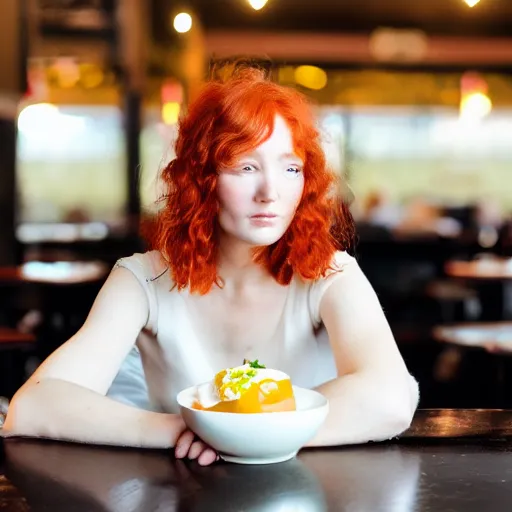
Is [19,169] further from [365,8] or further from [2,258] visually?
[365,8]

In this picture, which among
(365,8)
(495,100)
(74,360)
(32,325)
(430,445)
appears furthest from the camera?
(495,100)

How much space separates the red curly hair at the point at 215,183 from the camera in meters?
1.68

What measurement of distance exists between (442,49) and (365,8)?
4.35ft

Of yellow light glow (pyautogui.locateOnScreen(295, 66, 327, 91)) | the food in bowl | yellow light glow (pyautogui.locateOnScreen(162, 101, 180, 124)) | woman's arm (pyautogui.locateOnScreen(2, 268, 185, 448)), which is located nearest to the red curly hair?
woman's arm (pyautogui.locateOnScreen(2, 268, 185, 448))

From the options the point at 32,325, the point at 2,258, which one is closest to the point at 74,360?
the point at 32,325

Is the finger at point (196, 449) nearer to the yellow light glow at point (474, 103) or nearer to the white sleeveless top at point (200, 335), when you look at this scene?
the white sleeveless top at point (200, 335)

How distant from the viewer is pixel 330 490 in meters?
1.29

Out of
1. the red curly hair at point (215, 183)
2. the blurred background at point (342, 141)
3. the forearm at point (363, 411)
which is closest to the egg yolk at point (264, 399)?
the forearm at point (363, 411)

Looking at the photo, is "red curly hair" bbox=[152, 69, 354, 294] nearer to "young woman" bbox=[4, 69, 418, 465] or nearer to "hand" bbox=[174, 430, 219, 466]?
"young woman" bbox=[4, 69, 418, 465]

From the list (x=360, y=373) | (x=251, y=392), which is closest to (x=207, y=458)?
(x=251, y=392)

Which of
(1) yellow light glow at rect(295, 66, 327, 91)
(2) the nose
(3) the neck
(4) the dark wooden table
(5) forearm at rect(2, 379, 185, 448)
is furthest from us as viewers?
(1) yellow light glow at rect(295, 66, 327, 91)

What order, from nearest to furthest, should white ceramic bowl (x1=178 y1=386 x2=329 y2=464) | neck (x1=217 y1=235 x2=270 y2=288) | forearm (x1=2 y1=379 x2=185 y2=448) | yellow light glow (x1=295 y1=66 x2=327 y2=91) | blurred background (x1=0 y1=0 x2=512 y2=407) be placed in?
white ceramic bowl (x1=178 y1=386 x2=329 y2=464)
forearm (x1=2 y1=379 x2=185 y2=448)
neck (x1=217 y1=235 x2=270 y2=288)
blurred background (x1=0 y1=0 x2=512 y2=407)
yellow light glow (x1=295 y1=66 x2=327 y2=91)

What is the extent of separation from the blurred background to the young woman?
6.24ft

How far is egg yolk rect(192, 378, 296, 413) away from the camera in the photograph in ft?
4.54
